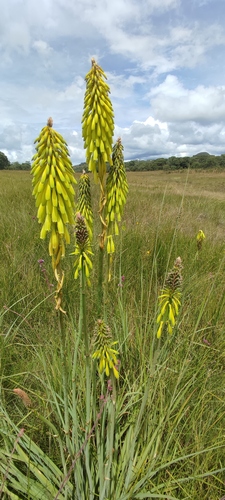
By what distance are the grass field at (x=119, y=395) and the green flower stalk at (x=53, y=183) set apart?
0.48 m

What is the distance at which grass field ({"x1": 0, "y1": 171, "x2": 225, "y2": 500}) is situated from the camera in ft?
5.21

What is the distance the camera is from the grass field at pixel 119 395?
159cm

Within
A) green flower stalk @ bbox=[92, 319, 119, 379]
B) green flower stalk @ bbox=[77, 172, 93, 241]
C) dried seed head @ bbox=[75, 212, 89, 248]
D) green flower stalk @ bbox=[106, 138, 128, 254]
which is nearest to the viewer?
dried seed head @ bbox=[75, 212, 89, 248]

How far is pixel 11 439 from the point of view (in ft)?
5.67

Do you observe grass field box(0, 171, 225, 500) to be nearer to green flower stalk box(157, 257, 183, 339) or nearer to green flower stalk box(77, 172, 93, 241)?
green flower stalk box(157, 257, 183, 339)

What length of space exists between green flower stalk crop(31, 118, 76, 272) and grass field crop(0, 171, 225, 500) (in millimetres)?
476

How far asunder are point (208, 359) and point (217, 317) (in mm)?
512

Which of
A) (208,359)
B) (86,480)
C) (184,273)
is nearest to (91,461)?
(86,480)

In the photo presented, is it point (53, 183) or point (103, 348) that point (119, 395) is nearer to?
point (103, 348)

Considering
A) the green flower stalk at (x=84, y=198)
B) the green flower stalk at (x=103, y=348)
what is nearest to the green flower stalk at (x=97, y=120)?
the green flower stalk at (x=84, y=198)

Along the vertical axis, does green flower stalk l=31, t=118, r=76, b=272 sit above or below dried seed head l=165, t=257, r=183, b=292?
above

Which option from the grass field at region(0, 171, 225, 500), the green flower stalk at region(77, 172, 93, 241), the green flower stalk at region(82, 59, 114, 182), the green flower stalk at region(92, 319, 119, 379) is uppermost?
the green flower stalk at region(82, 59, 114, 182)

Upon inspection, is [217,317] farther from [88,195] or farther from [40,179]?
[40,179]

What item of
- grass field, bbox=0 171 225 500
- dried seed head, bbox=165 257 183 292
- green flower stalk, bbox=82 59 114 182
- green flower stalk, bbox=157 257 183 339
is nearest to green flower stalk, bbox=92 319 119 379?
grass field, bbox=0 171 225 500
